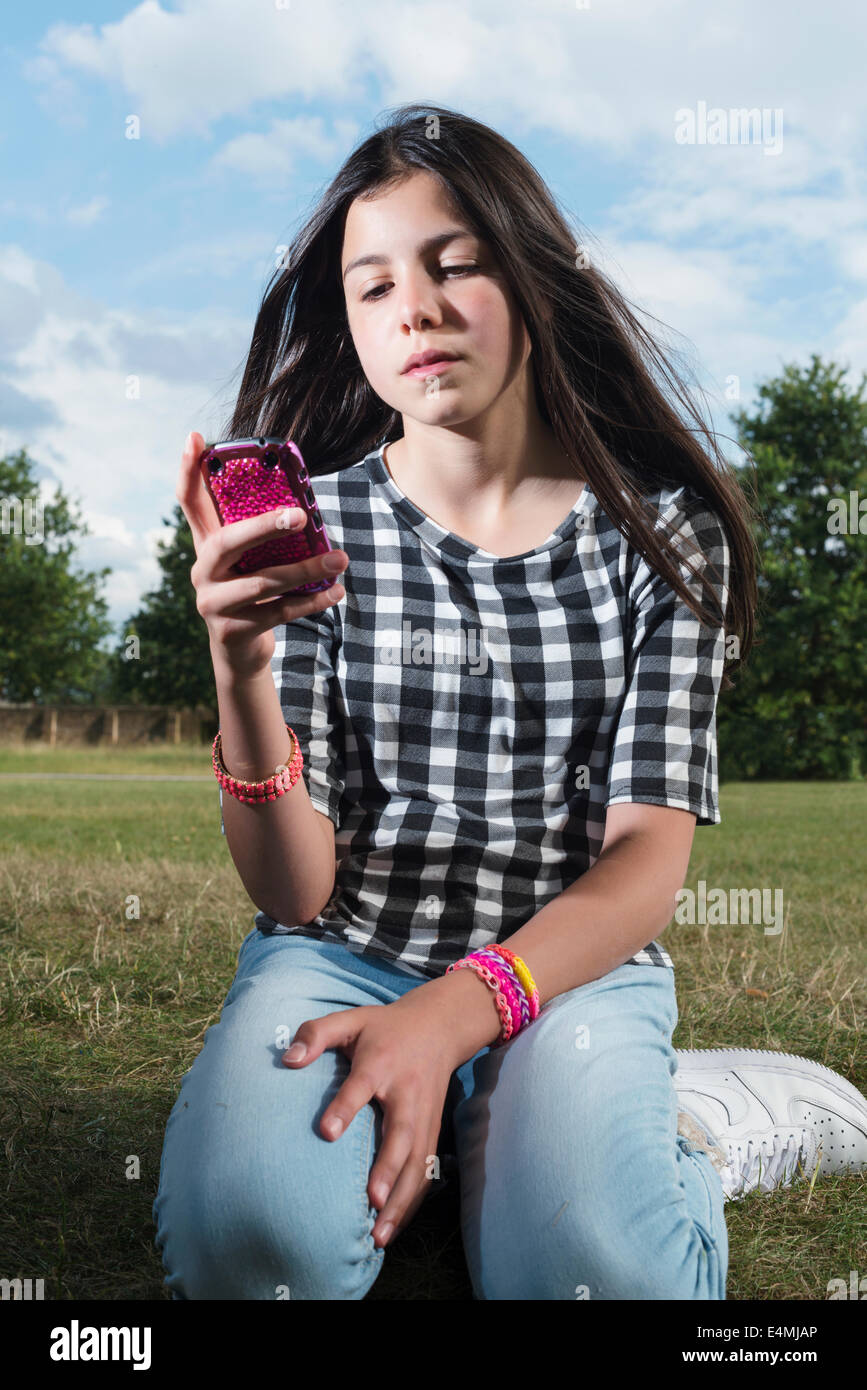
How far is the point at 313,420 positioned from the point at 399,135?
0.54m

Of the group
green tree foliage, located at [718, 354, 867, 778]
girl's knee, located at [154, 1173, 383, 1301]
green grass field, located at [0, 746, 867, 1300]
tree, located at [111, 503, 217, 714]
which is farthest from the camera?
tree, located at [111, 503, 217, 714]

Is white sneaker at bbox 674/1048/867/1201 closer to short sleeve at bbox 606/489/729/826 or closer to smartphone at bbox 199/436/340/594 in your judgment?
short sleeve at bbox 606/489/729/826

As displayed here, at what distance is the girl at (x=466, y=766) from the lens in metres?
1.45

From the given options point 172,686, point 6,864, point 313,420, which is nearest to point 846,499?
point 172,686

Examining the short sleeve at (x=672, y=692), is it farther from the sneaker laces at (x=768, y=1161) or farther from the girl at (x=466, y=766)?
the sneaker laces at (x=768, y=1161)

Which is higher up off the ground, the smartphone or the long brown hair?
the long brown hair

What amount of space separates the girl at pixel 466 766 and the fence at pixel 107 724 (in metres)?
26.8

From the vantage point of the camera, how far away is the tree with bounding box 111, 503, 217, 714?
27.8 meters

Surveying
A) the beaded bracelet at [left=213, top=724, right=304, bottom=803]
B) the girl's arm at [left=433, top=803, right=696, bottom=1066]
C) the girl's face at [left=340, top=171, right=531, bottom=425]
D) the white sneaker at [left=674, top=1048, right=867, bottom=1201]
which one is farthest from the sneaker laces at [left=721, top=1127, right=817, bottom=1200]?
the girl's face at [left=340, top=171, right=531, bottom=425]

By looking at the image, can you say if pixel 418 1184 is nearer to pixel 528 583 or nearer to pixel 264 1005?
pixel 264 1005

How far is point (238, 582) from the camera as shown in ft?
4.77

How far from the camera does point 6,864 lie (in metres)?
4.81

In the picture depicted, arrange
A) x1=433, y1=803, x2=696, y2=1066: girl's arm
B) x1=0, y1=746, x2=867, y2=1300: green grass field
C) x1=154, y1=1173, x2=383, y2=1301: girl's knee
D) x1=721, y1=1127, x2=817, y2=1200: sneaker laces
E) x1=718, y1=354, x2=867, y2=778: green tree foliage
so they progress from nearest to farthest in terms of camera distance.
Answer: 1. x1=154, y1=1173, x2=383, y2=1301: girl's knee
2. x1=433, y1=803, x2=696, y2=1066: girl's arm
3. x1=0, y1=746, x2=867, y2=1300: green grass field
4. x1=721, y1=1127, x2=817, y2=1200: sneaker laces
5. x1=718, y1=354, x2=867, y2=778: green tree foliage

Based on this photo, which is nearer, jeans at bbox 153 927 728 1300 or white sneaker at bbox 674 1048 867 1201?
jeans at bbox 153 927 728 1300
